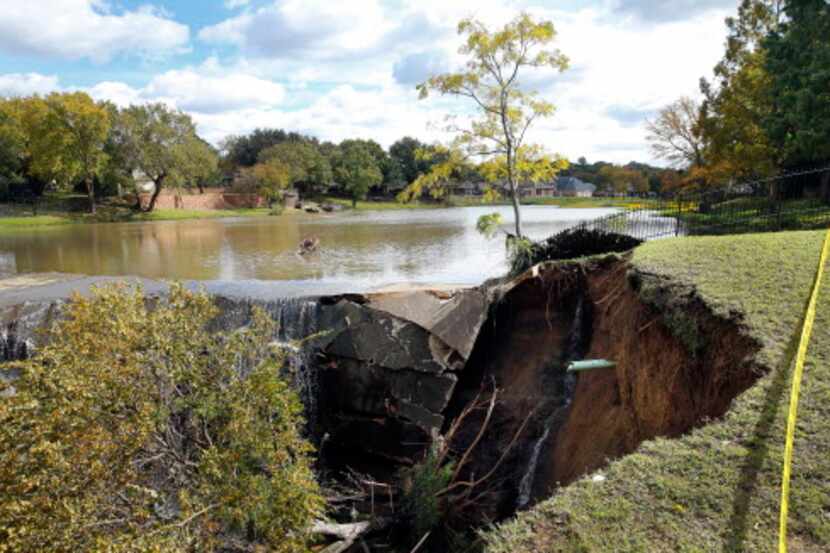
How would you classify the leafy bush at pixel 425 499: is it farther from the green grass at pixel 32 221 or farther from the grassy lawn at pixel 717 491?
the green grass at pixel 32 221

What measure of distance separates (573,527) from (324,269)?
50.9 ft

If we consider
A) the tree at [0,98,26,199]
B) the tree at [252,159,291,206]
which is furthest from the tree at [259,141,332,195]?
the tree at [0,98,26,199]

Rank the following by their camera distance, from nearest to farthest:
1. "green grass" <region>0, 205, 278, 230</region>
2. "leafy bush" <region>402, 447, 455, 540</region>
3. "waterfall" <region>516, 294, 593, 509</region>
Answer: "leafy bush" <region>402, 447, 455, 540</region>, "waterfall" <region>516, 294, 593, 509</region>, "green grass" <region>0, 205, 278, 230</region>

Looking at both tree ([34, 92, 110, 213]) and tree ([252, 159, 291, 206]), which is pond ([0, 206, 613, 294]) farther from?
tree ([252, 159, 291, 206])

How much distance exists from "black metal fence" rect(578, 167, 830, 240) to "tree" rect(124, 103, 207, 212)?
4206cm

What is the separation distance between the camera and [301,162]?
65562mm

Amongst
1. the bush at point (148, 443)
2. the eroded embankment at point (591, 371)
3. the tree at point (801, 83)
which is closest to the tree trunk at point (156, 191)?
the tree at point (801, 83)

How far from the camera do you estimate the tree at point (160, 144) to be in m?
46.2

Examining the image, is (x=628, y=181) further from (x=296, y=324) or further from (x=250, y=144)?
(x=296, y=324)

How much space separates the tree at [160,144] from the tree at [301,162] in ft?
52.0

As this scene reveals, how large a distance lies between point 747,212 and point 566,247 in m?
4.41

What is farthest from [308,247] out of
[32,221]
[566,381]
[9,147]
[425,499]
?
[9,147]

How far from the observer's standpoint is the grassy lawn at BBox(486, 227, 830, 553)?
9.00 ft

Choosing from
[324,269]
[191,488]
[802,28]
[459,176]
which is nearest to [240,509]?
[191,488]
